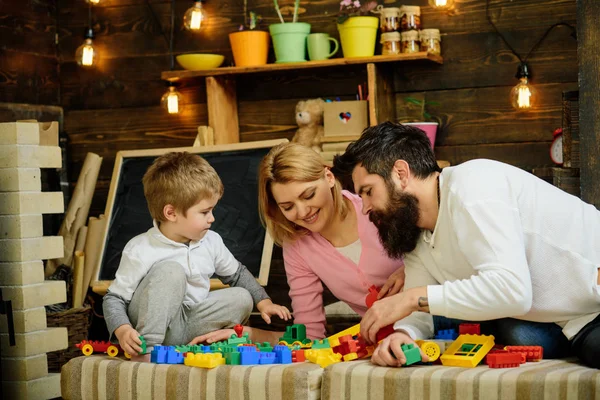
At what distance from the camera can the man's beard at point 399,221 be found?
2.09 meters

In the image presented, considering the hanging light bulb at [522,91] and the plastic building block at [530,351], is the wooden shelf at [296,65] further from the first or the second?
the plastic building block at [530,351]

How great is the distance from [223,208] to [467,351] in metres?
1.75

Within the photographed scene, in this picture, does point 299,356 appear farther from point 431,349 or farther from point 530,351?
point 530,351

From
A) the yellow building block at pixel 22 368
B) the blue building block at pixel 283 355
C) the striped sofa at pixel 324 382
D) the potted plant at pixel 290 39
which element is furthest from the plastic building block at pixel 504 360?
the potted plant at pixel 290 39

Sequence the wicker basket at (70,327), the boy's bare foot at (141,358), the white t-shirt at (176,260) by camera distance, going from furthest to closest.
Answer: the wicker basket at (70,327)
the white t-shirt at (176,260)
the boy's bare foot at (141,358)

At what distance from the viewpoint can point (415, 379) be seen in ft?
5.91

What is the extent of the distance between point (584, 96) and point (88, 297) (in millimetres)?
2241

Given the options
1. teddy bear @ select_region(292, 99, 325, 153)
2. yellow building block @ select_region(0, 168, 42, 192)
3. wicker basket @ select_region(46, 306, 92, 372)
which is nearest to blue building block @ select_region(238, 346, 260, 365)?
yellow building block @ select_region(0, 168, 42, 192)

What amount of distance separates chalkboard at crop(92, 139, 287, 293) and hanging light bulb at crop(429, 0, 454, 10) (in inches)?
34.7

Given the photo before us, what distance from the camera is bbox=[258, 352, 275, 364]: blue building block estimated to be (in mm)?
2020

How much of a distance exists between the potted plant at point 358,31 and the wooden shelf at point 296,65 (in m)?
0.06

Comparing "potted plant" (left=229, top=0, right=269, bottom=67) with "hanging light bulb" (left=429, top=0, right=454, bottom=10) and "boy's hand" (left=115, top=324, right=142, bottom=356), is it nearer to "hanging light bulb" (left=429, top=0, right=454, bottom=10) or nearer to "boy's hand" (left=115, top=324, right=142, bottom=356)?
"hanging light bulb" (left=429, top=0, right=454, bottom=10)

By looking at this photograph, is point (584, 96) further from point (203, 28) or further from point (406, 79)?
point (203, 28)

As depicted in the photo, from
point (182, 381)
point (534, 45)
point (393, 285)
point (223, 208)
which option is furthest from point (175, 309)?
point (534, 45)
